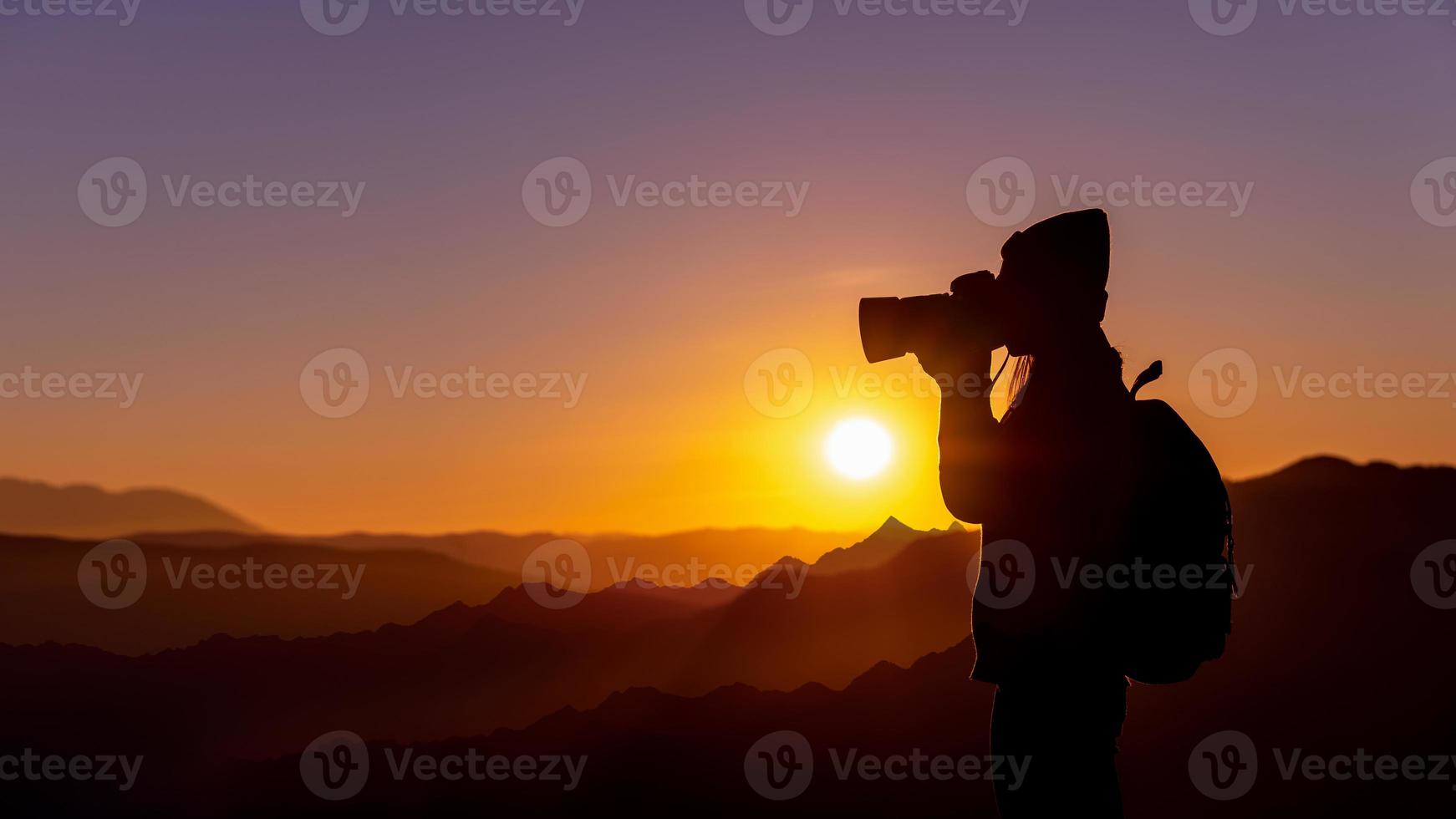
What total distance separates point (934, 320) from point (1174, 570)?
896 mm

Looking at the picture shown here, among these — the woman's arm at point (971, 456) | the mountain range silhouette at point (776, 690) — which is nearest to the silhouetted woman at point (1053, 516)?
the woman's arm at point (971, 456)

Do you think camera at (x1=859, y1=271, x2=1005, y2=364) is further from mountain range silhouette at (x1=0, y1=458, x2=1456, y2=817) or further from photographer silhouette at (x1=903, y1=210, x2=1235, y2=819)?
mountain range silhouette at (x1=0, y1=458, x2=1456, y2=817)

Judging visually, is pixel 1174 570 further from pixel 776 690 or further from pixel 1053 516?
pixel 776 690

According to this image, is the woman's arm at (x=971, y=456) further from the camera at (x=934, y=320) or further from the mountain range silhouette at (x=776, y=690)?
the mountain range silhouette at (x=776, y=690)

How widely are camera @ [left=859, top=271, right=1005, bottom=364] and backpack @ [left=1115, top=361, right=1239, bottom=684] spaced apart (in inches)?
20.9

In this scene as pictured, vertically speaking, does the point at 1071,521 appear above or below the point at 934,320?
below

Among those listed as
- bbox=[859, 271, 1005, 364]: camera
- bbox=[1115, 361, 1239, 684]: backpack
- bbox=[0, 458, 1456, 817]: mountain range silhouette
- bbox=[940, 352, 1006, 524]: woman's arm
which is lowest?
bbox=[1115, 361, 1239, 684]: backpack

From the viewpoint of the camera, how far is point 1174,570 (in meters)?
2.76

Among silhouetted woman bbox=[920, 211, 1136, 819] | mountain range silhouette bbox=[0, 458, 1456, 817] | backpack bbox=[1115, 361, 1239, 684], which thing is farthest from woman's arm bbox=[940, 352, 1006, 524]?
mountain range silhouette bbox=[0, 458, 1456, 817]

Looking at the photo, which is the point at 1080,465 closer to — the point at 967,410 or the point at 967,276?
the point at 967,410

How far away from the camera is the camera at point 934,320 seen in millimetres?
3035

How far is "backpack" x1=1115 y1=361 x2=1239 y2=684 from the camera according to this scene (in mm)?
2746

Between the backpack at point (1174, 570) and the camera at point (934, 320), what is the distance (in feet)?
1.74

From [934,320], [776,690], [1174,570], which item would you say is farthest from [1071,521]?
[776,690]
